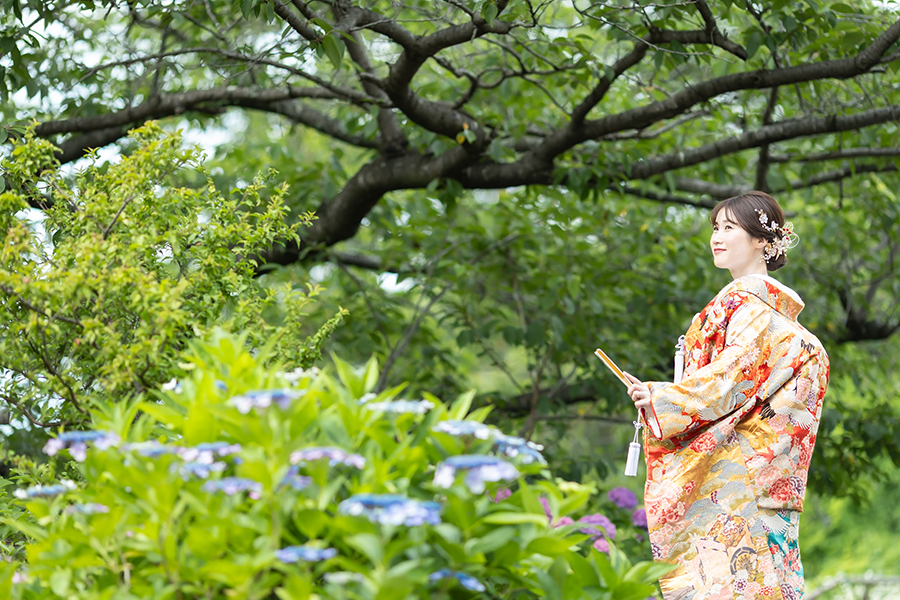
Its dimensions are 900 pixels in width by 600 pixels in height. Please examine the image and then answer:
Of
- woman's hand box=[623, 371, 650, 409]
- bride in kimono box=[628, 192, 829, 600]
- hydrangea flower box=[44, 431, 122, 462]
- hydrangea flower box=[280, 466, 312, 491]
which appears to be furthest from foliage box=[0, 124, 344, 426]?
bride in kimono box=[628, 192, 829, 600]

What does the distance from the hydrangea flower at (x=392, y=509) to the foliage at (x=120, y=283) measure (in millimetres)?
786

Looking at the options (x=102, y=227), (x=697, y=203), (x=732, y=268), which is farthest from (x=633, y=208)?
(x=102, y=227)

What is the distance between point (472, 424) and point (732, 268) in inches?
62.6

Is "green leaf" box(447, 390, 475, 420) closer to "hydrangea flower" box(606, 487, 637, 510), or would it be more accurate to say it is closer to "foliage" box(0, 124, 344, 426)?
"foliage" box(0, 124, 344, 426)

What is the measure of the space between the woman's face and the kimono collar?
2.9 inches

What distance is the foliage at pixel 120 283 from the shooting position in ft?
6.25

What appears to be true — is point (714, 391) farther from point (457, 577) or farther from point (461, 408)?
point (457, 577)

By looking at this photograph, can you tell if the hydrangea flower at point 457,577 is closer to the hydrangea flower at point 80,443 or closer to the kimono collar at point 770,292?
the hydrangea flower at point 80,443

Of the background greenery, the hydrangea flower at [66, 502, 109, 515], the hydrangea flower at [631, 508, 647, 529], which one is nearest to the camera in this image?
the hydrangea flower at [66, 502, 109, 515]

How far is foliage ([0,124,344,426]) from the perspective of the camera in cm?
190

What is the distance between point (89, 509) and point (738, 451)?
1.86 meters

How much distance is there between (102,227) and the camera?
6.95 ft

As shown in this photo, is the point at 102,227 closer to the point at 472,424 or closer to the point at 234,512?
the point at 234,512

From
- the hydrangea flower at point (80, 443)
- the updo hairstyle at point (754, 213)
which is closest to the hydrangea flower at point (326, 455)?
the hydrangea flower at point (80, 443)
